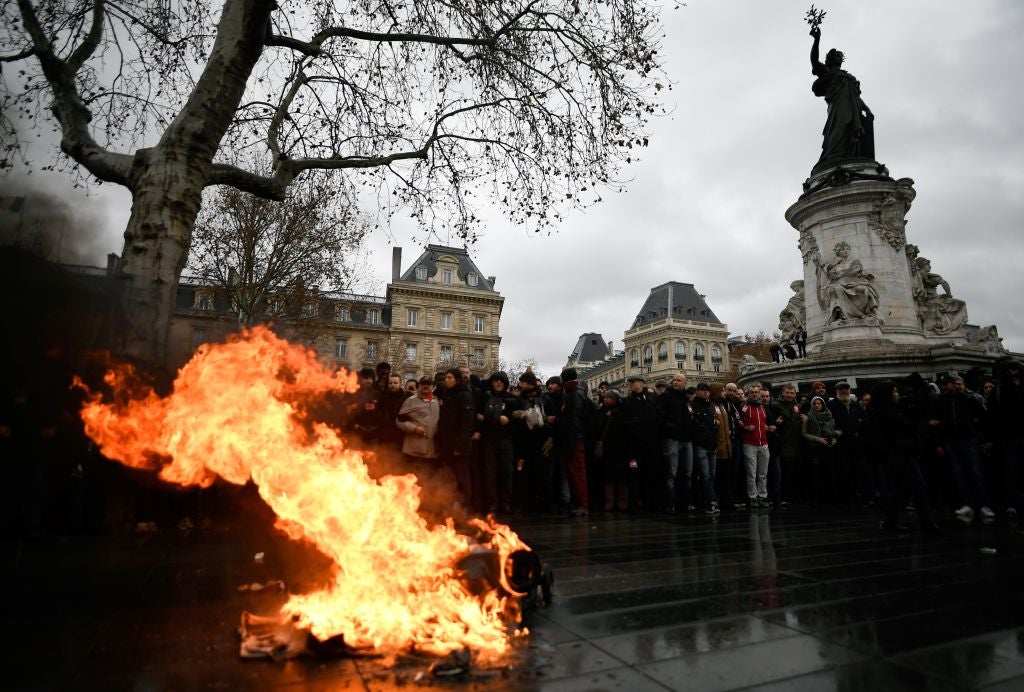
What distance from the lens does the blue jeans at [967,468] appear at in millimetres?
8281

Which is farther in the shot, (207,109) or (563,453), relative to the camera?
(563,453)

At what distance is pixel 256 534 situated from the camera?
6.67 metres

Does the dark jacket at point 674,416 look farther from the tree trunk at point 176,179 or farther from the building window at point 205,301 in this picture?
the building window at point 205,301

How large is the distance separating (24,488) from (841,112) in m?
25.2

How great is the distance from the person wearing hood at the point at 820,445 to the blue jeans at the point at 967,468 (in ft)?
7.18

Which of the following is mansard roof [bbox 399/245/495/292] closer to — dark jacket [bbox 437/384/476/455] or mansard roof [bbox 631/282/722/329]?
mansard roof [bbox 631/282/722/329]

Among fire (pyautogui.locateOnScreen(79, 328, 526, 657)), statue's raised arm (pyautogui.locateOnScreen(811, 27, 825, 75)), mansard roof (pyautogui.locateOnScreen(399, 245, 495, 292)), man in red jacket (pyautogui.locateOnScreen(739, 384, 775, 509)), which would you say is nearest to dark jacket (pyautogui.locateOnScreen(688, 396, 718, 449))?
man in red jacket (pyautogui.locateOnScreen(739, 384, 775, 509))

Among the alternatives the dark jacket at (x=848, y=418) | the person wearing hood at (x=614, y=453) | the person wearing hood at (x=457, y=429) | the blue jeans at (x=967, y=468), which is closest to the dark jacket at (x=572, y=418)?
the person wearing hood at (x=614, y=453)

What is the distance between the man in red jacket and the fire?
751 cm

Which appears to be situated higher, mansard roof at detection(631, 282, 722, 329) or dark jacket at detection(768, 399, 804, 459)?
mansard roof at detection(631, 282, 722, 329)

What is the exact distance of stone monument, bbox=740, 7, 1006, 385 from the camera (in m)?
16.7

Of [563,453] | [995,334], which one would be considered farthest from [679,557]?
[995,334]

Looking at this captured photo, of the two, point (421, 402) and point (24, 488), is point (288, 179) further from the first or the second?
point (24, 488)

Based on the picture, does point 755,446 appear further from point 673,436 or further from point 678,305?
point 678,305
